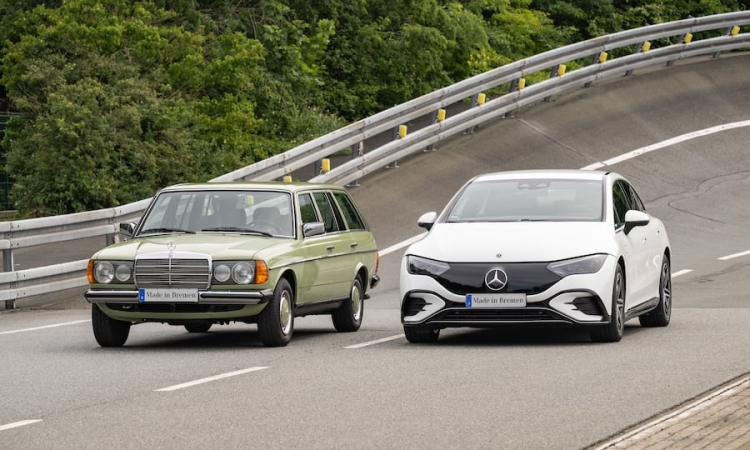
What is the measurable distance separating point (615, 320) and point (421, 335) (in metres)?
1.73

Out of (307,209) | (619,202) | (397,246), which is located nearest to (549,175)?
(619,202)

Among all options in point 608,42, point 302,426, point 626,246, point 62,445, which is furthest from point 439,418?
point 608,42

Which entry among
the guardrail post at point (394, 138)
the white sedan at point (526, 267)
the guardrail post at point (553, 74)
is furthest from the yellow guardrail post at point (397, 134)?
the white sedan at point (526, 267)

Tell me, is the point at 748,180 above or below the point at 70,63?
below

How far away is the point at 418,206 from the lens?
2425cm

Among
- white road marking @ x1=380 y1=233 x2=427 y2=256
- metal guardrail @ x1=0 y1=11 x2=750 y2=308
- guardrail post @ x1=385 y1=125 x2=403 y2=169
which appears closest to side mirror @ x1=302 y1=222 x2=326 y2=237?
metal guardrail @ x1=0 y1=11 x2=750 y2=308

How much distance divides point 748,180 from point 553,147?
141 inches

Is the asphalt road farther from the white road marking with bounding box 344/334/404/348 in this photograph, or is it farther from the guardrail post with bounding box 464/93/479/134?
the guardrail post with bounding box 464/93/479/134

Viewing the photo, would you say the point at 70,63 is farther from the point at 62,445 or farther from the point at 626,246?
the point at 62,445

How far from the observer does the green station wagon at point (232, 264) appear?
42.6ft

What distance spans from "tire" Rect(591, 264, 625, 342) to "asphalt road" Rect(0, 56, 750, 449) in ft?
0.44

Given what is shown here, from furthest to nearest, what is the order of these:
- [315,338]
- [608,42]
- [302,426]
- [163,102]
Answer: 1. [608,42]
2. [163,102]
3. [315,338]
4. [302,426]

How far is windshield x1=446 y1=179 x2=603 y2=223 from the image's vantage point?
13.9 metres

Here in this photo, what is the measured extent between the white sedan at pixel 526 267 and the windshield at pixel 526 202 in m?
0.01
